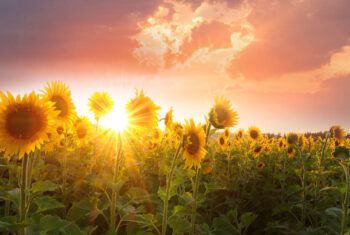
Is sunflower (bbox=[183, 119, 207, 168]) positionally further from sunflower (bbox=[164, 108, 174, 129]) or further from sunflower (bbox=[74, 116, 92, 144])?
sunflower (bbox=[74, 116, 92, 144])

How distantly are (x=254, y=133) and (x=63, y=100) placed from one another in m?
7.43

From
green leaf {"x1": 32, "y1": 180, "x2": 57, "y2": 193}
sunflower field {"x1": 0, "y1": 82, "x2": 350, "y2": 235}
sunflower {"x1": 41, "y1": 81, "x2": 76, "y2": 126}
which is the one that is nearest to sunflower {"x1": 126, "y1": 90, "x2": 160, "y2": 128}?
sunflower field {"x1": 0, "y1": 82, "x2": 350, "y2": 235}

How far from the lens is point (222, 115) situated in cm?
322

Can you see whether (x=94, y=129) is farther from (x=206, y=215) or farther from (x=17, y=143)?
(x=17, y=143)

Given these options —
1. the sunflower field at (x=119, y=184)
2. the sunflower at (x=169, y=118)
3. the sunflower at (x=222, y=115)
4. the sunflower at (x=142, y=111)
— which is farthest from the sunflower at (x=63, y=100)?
the sunflower at (x=169, y=118)

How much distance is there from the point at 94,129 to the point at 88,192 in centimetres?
220

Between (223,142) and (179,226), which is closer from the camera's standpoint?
(179,226)

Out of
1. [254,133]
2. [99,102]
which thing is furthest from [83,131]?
[254,133]

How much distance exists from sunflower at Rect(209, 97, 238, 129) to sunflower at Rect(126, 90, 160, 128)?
0.93 meters

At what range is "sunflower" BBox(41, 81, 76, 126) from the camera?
362 centimetres

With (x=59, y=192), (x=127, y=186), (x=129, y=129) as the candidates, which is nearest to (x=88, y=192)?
(x=59, y=192)

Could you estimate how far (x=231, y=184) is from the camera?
619 cm

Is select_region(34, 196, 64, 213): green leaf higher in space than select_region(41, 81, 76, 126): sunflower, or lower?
lower

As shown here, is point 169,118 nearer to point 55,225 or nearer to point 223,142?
point 223,142
